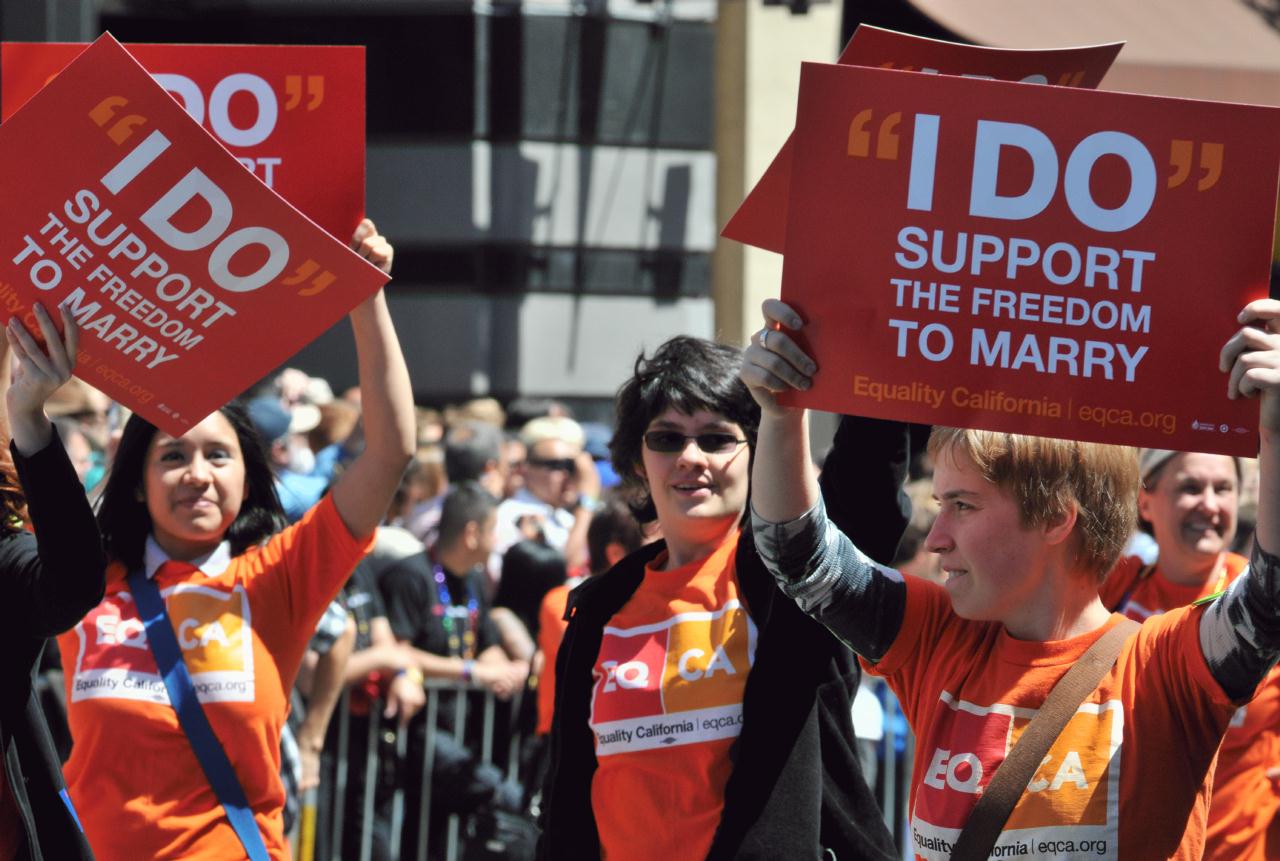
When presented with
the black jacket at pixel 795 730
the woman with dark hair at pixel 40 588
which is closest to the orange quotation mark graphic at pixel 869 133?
the black jacket at pixel 795 730

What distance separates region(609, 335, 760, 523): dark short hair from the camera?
155 inches

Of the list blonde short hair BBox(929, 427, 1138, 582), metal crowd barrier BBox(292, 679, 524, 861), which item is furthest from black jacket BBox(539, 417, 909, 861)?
metal crowd barrier BBox(292, 679, 524, 861)

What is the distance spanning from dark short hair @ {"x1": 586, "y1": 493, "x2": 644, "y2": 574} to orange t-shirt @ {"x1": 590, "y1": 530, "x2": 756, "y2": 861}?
240cm

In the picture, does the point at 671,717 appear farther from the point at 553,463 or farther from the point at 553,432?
the point at 553,432

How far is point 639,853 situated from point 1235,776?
1.79 m

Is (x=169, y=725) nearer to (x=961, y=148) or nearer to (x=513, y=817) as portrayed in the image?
(x=961, y=148)

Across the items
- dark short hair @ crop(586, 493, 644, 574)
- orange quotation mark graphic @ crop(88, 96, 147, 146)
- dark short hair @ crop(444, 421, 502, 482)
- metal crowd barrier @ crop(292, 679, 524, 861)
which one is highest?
orange quotation mark graphic @ crop(88, 96, 147, 146)

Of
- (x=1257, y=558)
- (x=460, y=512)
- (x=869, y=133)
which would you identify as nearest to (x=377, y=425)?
(x=869, y=133)

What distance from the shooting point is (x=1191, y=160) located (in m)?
2.82

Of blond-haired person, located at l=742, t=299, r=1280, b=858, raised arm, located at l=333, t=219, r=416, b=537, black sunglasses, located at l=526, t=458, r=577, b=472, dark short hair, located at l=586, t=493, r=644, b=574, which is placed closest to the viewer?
blond-haired person, located at l=742, t=299, r=1280, b=858

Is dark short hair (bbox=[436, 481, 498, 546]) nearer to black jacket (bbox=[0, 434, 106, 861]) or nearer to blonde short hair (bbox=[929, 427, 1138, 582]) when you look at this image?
black jacket (bbox=[0, 434, 106, 861])

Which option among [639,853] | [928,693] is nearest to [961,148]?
[928,693]

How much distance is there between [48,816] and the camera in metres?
3.43

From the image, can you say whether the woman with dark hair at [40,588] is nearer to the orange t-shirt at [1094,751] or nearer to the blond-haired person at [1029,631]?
the blond-haired person at [1029,631]
